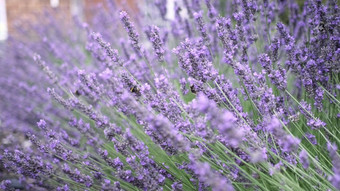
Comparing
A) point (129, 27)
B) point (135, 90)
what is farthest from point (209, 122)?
point (129, 27)

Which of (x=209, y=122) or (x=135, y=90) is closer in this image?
(x=135, y=90)

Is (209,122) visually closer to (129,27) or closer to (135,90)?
(135,90)

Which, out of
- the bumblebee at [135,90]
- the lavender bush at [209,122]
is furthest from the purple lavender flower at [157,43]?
the bumblebee at [135,90]

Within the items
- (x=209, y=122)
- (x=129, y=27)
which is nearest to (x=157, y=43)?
(x=129, y=27)

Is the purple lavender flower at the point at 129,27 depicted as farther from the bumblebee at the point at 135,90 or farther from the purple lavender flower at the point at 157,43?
the bumblebee at the point at 135,90

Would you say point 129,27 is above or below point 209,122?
above

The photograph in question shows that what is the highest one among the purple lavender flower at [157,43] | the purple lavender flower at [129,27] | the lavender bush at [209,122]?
the purple lavender flower at [129,27]

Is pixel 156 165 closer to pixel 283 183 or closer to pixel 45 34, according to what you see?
pixel 283 183

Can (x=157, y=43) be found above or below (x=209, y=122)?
above

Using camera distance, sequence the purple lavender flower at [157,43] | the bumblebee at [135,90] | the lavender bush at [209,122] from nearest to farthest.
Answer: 1. the lavender bush at [209,122]
2. the bumblebee at [135,90]
3. the purple lavender flower at [157,43]

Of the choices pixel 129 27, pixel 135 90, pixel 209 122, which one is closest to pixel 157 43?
pixel 129 27

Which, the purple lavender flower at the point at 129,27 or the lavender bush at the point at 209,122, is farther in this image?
the purple lavender flower at the point at 129,27

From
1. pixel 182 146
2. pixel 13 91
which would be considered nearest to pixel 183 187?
pixel 182 146

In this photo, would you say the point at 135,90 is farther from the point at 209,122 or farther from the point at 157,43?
the point at 209,122
